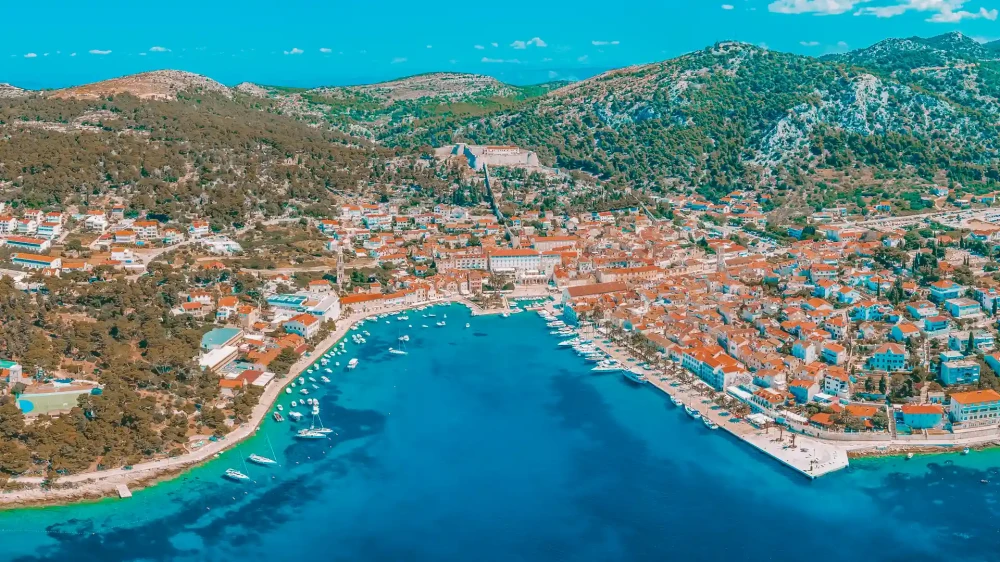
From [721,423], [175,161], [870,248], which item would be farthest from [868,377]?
[175,161]

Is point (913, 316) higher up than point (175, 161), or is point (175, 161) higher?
point (175, 161)

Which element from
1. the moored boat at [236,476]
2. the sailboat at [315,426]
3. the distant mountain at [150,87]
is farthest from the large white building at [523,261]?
the distant mountain at [150,87]

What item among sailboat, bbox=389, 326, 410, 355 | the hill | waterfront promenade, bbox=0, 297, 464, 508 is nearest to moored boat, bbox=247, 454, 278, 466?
waterfront promenade, bbox=0, 297, 464, 508

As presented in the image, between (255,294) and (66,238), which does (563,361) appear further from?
(66,238)

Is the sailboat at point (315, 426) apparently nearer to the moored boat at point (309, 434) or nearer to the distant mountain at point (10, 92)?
the moored boat at point (309, 434)

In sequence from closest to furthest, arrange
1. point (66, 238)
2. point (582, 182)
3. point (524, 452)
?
1. point (524, 452)
2. point (66, 238)
3. point (582, 182)

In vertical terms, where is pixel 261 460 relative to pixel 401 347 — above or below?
below

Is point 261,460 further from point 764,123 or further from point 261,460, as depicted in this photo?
point 764,123

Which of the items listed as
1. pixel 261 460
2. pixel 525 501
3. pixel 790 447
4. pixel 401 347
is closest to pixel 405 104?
pixel 401 347
